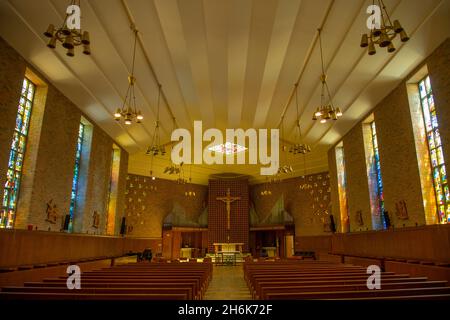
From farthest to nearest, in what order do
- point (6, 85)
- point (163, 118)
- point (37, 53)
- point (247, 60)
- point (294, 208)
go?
point (294, 208), point (163, 118), point (247, 60), point (37, 53), point (6, 85)

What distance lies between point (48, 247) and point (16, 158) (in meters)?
2.81

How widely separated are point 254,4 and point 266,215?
1734cm

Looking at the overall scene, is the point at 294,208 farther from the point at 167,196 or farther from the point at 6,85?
the point at 6,85

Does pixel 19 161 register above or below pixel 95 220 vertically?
above

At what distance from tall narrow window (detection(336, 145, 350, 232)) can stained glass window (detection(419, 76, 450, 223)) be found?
20.0 ft

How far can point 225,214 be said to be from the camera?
74.8 ft

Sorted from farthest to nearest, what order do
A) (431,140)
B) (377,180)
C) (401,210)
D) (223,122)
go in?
(223,122) → (377,180) → (401,210) → (431,140)

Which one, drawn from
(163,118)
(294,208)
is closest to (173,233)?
(294,208)

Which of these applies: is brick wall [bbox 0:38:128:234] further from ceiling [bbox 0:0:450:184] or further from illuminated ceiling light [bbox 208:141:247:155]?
illuminated ceiling light [bbox 208:141:247:155]

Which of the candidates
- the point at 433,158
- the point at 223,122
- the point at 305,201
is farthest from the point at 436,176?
the point at 305,201

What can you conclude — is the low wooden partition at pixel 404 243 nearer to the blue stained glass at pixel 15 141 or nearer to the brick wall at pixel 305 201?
the brick wall at pixel 305 201

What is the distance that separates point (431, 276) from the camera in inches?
277

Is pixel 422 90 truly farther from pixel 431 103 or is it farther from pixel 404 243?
pixel 404 243

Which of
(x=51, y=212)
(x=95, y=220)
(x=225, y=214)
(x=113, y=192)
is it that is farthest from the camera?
(x=225, y=214)
